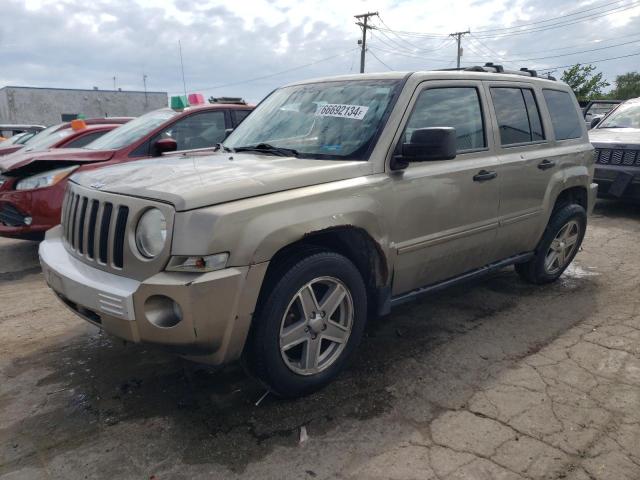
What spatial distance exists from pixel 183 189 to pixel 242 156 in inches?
37.0

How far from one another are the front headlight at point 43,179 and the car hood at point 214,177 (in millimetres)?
2708

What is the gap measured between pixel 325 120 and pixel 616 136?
6742 millimetres

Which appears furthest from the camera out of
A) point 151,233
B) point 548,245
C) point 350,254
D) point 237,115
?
point 237,115

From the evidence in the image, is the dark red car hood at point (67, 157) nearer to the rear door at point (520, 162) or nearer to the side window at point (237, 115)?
the side window at point (237, 115)

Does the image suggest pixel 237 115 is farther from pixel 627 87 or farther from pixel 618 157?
pixel 627 87

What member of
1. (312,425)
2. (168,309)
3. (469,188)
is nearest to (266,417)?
(312,425)

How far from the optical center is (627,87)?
52.7 m

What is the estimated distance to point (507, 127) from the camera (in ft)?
12.8

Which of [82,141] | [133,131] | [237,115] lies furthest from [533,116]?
[82,141]

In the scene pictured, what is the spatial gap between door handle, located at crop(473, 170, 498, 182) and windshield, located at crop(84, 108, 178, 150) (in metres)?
4.01

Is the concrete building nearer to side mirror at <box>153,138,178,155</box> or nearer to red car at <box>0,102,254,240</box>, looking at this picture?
red car at <box>0,102,254,240</box>

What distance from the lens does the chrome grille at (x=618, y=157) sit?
7.48m

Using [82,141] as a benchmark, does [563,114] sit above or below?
above

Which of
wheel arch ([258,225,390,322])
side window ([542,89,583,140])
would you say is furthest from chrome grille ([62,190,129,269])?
side window ([542,89,583,140])
